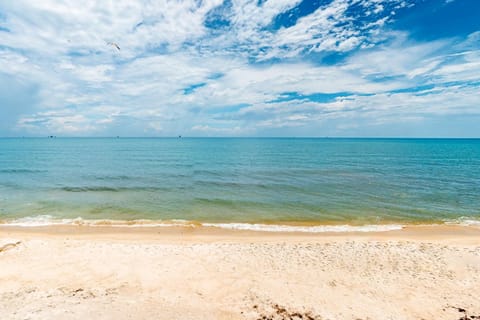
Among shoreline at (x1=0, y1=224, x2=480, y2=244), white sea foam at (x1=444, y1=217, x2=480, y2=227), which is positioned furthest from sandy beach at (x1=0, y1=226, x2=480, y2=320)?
white sea foam at (x1=444, y1=217, x2=480, y2=227)

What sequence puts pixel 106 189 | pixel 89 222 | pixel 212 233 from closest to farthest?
pixel 212 233 → pixel 89 222 → pixel 106 189

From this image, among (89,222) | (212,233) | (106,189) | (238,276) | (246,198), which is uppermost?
(106,189)

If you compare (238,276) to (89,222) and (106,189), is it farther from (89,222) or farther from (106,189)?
(106,189)

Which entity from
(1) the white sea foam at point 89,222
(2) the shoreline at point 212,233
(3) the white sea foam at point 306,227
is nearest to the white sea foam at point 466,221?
→ (2) the shoreline at point 212,233

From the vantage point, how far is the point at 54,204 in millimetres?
24422

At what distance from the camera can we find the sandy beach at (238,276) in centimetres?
923

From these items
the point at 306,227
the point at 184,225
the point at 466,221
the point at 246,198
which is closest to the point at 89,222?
the point at 184,225

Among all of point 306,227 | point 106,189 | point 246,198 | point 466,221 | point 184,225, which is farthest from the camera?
point 106,189

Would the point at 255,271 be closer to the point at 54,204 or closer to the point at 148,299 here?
the point at 148,299

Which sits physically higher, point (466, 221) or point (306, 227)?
point (466, 221)

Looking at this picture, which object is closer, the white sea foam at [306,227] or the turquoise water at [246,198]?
the white sea foam at [306,227]

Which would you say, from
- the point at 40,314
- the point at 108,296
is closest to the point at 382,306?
the point at 108,296

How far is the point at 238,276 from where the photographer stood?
38.2 ft

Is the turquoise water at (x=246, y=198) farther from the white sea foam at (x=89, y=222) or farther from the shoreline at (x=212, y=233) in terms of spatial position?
the shoreline at (x=212, y=233)
